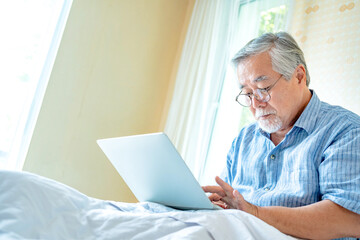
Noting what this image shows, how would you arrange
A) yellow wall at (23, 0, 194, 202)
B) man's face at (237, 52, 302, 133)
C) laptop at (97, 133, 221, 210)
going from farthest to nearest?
yellow wall at (23, 0, 194, 202), man's face at (237, 52, 302, 133), laptop at (97, 133, 221, 210)

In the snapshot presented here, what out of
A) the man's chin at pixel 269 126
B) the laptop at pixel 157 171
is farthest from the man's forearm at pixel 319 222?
the man's chin at pixel 269 126

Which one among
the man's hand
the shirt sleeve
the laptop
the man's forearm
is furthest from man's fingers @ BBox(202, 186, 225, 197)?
the shirt sleeve

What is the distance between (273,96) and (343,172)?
1.50ft

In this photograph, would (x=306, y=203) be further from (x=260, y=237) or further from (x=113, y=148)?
(x=113, y=148)

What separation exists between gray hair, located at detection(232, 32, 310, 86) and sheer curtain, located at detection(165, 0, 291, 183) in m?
0.94

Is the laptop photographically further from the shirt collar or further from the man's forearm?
the shirt collar

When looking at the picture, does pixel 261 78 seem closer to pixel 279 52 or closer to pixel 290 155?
pixel 279 52

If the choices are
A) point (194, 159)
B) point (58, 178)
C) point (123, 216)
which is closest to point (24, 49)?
point (58, 178)

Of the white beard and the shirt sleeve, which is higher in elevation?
the white beard

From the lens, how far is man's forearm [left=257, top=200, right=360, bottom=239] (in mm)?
1018

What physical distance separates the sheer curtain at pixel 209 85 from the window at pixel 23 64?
43.0 inches

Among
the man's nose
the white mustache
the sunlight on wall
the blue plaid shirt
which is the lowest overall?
the blue plaid shirt

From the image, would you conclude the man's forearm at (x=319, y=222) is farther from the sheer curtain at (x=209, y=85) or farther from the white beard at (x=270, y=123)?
the sheer curtain at (x=209, y=85)

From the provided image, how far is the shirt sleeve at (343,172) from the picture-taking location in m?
1.01
